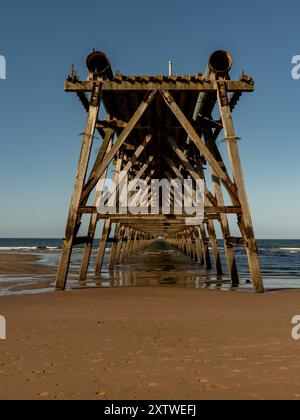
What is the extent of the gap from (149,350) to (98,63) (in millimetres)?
5919

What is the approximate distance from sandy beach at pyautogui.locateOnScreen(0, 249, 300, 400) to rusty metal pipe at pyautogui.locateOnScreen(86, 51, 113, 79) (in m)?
4.39

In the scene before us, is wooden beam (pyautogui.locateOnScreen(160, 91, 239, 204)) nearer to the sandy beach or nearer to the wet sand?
the sandy beach

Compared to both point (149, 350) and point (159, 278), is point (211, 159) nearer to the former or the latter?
point (159, 278)

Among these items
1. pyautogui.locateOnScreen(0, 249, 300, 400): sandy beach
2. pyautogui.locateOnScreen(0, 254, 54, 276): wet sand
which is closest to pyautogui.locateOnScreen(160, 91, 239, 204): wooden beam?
pyautogui.locateOnScreen(0, 249, 300, 400): sandy beach

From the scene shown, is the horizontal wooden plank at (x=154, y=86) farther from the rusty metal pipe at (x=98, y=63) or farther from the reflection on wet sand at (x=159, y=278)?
the reflection on wet sand at (x=159, y=278)

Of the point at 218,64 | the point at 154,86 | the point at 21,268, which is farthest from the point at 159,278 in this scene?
the point at 21,268

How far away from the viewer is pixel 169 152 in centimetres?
1309

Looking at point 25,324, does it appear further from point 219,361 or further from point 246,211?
point 246,211

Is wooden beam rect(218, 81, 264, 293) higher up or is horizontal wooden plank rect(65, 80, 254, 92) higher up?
horizontal wooden plank rect(65, 80, 254, 92)

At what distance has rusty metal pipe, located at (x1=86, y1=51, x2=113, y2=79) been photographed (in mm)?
7410

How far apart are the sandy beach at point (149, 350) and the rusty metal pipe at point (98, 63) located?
4391 mm

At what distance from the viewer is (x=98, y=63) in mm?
7504

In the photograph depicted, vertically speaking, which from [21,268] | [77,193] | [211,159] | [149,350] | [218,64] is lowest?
[21,268]

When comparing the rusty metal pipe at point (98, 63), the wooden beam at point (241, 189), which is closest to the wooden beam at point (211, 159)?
the wooden beam at point (241, 189)
